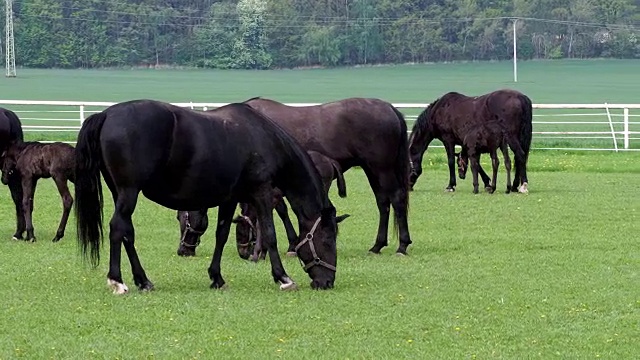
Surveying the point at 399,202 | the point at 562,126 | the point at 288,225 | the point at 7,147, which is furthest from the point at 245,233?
the point at 562,126

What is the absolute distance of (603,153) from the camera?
30828mm

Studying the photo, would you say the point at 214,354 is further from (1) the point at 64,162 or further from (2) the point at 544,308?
(1) the point at 64,162

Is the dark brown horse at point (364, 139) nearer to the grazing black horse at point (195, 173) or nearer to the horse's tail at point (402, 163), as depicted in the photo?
the horse's tail at point (402, 163)

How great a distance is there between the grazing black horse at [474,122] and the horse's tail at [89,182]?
11.4 m

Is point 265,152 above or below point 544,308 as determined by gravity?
above

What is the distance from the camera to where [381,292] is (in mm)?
10844

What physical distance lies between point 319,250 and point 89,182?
2.18 meters

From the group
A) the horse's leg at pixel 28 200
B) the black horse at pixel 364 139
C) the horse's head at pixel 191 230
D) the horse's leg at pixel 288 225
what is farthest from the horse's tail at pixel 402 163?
the horse's leg at pixel 28 200

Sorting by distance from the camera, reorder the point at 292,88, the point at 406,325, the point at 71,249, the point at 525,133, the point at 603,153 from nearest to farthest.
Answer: the point at 406,325 < the point at 71,249 < the point at 525,133 < the point at 603,153 < the point at 292,88

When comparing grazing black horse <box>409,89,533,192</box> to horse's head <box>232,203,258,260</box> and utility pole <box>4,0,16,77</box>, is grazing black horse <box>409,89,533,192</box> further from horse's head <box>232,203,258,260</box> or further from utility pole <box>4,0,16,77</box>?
utility pole <box>4,0,16,77</box>

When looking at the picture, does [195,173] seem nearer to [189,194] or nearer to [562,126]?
[189,194]

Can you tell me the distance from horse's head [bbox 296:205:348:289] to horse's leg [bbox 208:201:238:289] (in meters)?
0.69

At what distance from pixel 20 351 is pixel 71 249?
576 cm

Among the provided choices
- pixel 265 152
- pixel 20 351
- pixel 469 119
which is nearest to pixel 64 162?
pixel 265 152
